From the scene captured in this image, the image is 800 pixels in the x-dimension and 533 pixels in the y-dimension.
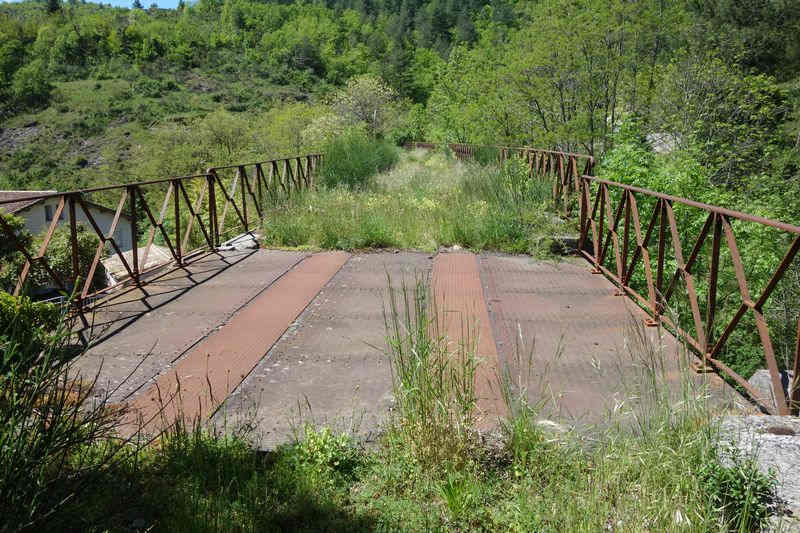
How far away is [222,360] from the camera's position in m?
3.54

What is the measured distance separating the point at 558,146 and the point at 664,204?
1240cm

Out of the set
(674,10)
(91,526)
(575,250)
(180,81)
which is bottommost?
(575,250)

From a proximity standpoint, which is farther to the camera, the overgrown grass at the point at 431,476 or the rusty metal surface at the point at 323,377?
the rusty metal surface at the point at 323,377

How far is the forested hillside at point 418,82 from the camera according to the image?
1380 cm

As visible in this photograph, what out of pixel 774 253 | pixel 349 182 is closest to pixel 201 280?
pixel 349 182

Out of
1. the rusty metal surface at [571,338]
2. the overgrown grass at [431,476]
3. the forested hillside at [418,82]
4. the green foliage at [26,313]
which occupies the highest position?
the forested hillside at [418,82]

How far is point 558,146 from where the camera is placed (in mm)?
15797

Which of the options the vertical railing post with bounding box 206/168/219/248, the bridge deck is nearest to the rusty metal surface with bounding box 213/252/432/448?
the bridge deck

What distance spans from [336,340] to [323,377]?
2.12 feet

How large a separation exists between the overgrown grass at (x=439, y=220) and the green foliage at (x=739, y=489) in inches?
192

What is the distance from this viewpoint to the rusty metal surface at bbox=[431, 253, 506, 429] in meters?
2.84

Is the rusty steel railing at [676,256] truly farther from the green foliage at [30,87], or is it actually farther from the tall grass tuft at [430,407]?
the green foliage at [30,87]

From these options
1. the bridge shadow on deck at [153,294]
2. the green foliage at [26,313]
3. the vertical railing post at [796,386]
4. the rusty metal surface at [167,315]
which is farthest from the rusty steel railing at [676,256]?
the bridge shadow on deck at [153,294]

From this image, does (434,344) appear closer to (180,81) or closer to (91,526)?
(91,526)
